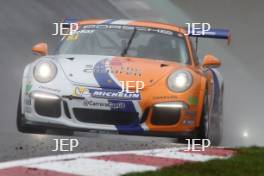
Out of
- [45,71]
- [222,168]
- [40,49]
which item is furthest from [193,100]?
[40,49]

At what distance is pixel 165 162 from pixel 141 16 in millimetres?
15565

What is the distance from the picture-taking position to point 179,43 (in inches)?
335

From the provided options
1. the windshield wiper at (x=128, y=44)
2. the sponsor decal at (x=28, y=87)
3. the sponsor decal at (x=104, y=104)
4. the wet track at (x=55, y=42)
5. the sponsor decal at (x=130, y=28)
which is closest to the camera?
the wet track at (x=55, y=42)

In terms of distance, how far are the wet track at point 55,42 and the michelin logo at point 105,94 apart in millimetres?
346

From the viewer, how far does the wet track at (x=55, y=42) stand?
6.76m

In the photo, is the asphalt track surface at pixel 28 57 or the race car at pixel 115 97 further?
the race car at pixel 115 97

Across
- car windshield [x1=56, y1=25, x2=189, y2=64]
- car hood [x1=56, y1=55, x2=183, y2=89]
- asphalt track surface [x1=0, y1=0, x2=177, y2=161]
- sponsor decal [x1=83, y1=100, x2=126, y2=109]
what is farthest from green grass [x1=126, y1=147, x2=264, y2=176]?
car windshield [x1=56, y1=25, x2=189, y2=64]

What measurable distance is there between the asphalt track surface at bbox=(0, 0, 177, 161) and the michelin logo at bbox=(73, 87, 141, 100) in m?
0.35

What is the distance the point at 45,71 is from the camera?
7.32 m

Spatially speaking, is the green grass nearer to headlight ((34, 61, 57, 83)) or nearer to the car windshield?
headlight ((34, 61, 57, 83))

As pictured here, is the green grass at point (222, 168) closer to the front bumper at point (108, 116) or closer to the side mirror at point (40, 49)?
the front bumper at point (108, 116)

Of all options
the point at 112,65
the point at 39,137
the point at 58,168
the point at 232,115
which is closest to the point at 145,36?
the point at 112,65

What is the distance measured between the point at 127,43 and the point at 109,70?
1.07 metres

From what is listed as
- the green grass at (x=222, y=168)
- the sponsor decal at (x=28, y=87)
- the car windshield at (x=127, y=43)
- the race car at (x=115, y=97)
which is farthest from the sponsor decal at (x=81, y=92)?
the green grass at (x=222, y=168)
